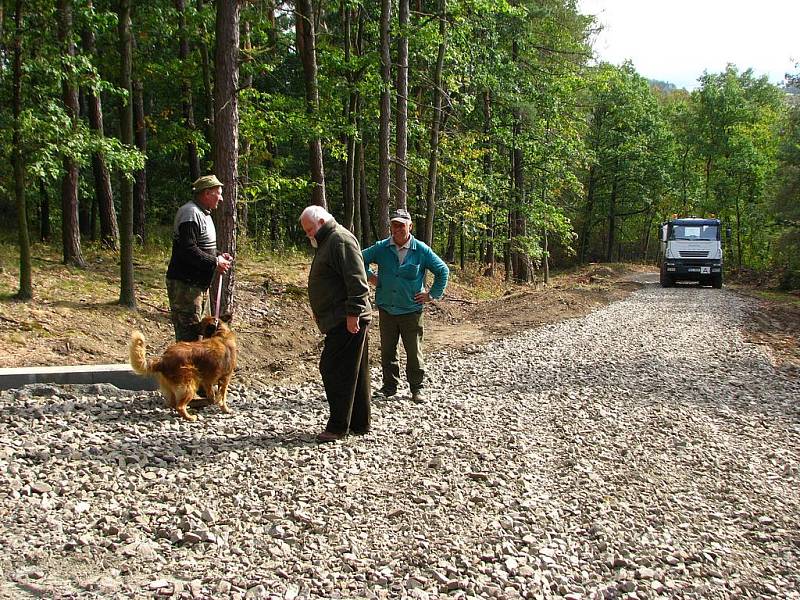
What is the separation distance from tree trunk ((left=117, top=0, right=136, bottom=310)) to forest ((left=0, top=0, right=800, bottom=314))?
0.04 m

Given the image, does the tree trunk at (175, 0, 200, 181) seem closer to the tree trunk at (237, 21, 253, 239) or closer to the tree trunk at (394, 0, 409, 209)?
the tree trunk at (237, 21, 253, 239)

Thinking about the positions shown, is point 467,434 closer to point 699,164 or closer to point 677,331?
point 677,331

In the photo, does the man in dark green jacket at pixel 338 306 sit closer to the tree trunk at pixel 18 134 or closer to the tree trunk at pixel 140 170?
the tree trunk at pixel 18 134

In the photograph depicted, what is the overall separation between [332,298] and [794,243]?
2603cm

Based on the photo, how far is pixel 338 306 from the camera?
5.68m

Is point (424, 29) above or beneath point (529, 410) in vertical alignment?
above

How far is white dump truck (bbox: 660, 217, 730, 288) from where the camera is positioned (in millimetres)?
25062

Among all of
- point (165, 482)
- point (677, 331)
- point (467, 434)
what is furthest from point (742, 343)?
point (165, 482)

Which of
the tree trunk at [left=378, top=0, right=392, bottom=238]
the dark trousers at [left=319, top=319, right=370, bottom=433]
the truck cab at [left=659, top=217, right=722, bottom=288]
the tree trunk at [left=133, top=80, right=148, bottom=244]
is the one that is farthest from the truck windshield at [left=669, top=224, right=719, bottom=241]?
the dark trousers at [left=319, top=319, right=370, bottom=433]

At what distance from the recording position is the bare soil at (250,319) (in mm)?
8617

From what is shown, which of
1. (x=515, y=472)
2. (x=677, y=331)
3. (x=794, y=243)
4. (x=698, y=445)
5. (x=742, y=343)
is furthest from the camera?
(x=794, y=243)

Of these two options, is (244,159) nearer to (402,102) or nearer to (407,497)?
(402,102)

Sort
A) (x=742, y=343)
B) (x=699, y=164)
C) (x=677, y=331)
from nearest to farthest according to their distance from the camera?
(x=742, y=343)
(x=677, y=331)
(x=699, y=164)

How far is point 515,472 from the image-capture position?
536cm
